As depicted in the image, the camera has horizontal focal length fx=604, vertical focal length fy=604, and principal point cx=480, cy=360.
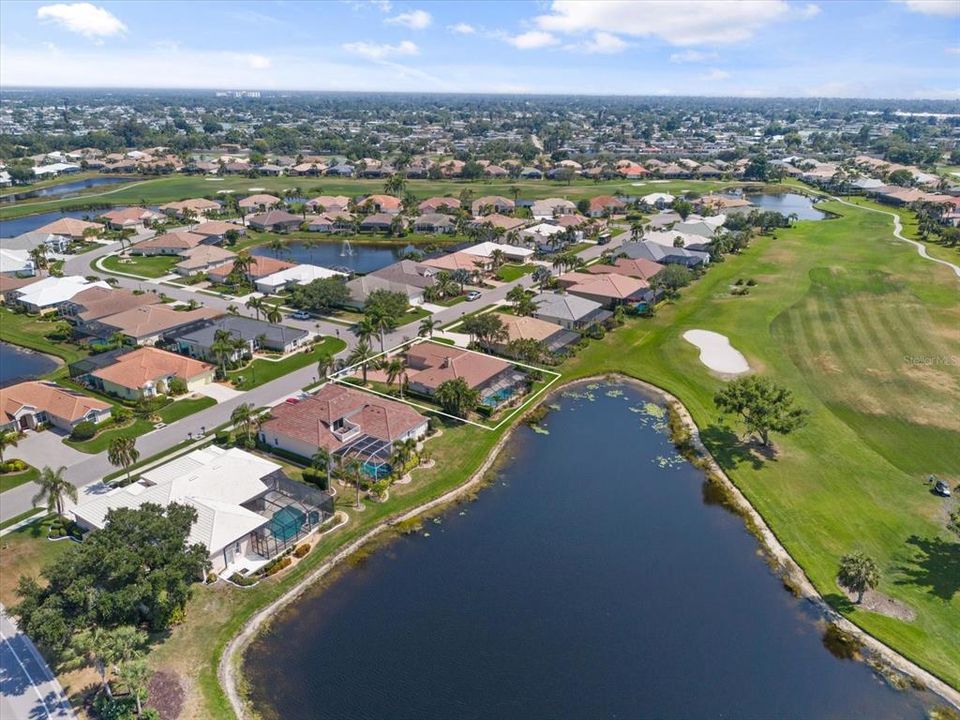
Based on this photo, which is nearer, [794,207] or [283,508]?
[283,508]

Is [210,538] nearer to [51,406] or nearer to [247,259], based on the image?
[51,406]

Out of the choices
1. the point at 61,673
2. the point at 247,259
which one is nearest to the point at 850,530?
the point at 61,673

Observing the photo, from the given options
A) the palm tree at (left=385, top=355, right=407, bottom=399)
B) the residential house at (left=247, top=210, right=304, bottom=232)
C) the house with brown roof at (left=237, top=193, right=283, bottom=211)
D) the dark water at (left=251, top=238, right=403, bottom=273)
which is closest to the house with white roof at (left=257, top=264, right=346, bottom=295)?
the dark water at (left=251, top=238, right=403, bottom=273)

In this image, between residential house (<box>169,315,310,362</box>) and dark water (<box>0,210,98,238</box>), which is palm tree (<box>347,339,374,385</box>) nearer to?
residential house (<box>169,315,310,362</box>)

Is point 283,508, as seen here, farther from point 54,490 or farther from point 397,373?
point 397,373

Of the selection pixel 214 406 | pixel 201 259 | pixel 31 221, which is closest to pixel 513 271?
pixel 201 259
